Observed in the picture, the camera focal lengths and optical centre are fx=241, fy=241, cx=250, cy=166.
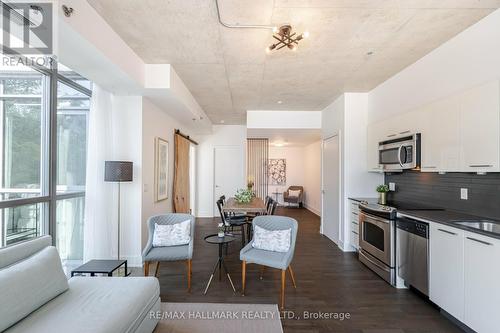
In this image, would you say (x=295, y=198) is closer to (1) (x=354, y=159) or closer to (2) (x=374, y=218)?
(1) (x=354, y=159)

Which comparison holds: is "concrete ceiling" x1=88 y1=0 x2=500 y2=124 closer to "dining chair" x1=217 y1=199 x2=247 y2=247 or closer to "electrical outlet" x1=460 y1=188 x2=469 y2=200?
"electrical outlet" x1=460 y1=188 x2=469 y2=200

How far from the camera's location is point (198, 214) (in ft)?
24.3

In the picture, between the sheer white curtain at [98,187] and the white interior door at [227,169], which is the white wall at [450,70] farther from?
the white interior door at [227,169]

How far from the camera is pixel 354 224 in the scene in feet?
13.5

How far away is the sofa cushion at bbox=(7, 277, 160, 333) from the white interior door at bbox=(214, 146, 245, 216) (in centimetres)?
531

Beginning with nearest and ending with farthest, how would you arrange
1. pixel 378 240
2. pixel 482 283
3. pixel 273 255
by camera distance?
pixel 482 283
pixel 273 255
pixel 378 240

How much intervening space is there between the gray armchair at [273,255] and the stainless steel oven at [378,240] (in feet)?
3.92

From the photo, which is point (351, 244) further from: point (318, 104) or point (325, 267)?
point (318, 104)

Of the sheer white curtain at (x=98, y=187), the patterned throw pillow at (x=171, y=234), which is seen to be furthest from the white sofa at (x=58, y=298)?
the sheer white curtain at (x=98, y=187)

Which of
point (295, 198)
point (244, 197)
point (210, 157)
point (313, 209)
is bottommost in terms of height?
point (313, 209)

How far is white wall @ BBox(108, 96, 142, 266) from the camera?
362 cm

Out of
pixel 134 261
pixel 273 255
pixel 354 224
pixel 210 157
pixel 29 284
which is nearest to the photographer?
pixel 29 284

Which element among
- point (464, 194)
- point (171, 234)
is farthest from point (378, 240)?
point (171, 234)

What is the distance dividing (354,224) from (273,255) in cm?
204
